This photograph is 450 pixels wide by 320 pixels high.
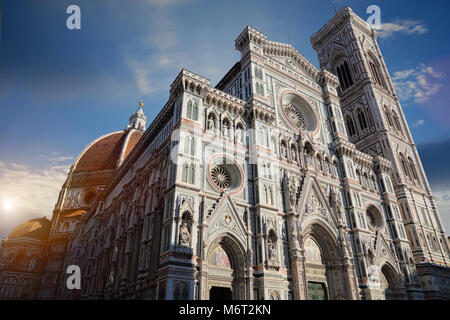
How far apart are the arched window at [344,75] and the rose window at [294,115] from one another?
67.8 ft

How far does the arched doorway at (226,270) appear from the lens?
17928 mm

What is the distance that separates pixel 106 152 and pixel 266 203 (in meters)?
50.0

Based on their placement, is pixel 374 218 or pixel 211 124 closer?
pixel 211 124

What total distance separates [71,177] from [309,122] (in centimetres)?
4671

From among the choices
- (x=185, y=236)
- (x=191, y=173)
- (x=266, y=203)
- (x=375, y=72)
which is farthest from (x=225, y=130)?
(x=375, y=72)

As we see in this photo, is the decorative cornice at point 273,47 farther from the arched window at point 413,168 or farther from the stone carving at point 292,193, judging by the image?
the arched window at point 413,168

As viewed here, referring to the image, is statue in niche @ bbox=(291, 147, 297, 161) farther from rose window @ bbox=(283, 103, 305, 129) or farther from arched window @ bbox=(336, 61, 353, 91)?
arched window @ bbox=(336, 61, 353, 91)

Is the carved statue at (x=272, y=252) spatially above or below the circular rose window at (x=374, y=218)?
below

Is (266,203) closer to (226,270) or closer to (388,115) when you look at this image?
(226,270)

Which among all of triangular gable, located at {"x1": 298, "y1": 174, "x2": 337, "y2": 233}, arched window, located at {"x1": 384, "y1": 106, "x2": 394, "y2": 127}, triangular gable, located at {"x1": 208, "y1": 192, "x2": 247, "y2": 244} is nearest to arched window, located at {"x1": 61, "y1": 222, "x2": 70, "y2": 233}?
triangular gable, located at {"x1": 208, "y1": 192, "x2": 247, "y2": 244}

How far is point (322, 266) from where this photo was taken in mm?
23391

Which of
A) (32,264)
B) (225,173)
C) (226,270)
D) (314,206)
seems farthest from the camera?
(32,264)

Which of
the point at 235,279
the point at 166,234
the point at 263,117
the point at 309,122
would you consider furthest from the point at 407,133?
the point at 166,234

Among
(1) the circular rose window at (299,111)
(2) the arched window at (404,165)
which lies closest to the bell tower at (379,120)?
(2) the arched window at (404,165)
